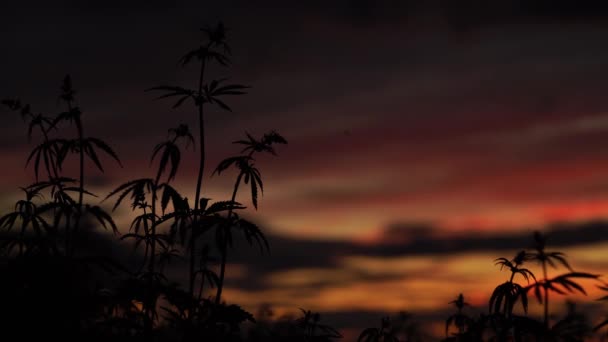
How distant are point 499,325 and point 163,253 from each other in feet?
22.9

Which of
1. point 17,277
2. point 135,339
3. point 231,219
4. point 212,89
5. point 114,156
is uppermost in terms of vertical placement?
point 212,89

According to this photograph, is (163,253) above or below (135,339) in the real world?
above

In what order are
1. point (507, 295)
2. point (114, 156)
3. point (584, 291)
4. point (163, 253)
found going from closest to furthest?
point (584, 291) → point (507, 295) → point (114, 156) → point (163, 253)

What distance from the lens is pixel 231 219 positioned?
12.1m

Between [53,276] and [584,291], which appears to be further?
[53,276]

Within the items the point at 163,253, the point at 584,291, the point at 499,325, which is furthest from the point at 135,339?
the point at 584,291

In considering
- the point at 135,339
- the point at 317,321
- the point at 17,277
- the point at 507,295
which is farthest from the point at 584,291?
the point at 17,277

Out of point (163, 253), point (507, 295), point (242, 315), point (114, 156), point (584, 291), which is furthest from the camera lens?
point (163, 253)

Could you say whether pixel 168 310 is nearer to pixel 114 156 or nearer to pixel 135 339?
pixel 135 339

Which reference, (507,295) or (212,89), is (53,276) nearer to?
(212,89)

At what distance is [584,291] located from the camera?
9.50 m

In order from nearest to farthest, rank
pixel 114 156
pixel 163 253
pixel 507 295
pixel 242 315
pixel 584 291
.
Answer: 1. pixel 584 291
2. pixel 507 295
3. pixel 114 156
4. pixel 242 315
5. pixel 163 253

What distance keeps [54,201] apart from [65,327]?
2269 mm

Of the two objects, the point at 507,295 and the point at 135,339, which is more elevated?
the point at 507,295
